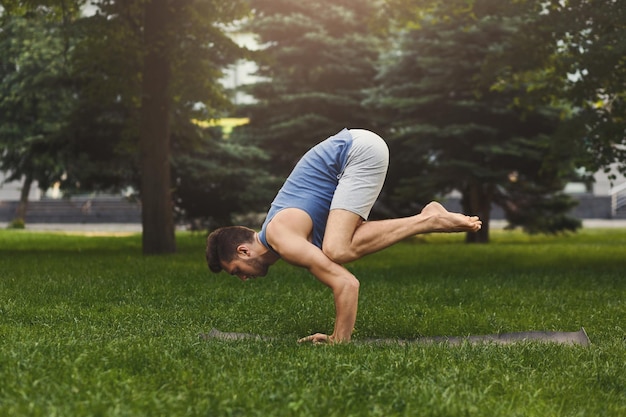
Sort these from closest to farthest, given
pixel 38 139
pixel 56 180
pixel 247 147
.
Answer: pixel 38 139
pixel 247 147
pixel 56 180

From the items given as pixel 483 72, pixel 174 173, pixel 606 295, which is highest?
pixel 483 72

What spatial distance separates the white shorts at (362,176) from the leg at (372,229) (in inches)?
2.8

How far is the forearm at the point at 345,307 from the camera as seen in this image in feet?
17.7

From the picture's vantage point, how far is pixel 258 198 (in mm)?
22859

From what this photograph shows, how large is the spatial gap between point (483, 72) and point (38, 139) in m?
12.4

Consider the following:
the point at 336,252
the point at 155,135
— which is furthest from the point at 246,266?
the point at 155,135

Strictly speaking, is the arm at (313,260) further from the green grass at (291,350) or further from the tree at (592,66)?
the tree at (592,66)

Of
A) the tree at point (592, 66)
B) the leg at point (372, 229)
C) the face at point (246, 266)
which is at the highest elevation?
the tree at point (592, 66)

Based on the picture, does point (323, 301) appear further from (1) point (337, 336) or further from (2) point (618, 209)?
(2) point (618, 209)

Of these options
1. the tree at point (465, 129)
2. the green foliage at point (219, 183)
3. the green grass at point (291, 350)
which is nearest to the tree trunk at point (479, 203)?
the tree at point (465, 129)

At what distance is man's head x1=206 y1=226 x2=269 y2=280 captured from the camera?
5590 millimetres

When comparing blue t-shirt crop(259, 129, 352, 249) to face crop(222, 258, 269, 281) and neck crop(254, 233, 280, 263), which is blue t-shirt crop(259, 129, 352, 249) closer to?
neck crop(254, 233, 280, 263)

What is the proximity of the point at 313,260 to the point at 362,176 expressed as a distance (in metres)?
0.69

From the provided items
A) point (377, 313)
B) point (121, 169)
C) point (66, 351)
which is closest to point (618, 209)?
point (121, 169)
